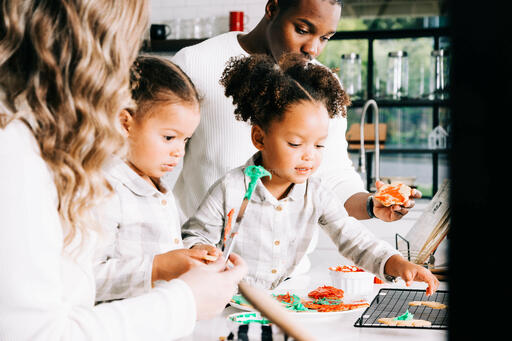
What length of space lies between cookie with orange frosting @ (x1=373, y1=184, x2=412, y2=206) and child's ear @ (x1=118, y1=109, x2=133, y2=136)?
18.6 inches

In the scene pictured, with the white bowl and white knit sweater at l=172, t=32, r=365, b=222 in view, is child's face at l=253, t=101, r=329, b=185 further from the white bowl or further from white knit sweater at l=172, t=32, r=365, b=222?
the white bowl

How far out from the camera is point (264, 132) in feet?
3.45

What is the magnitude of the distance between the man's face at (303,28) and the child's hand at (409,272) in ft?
1.37

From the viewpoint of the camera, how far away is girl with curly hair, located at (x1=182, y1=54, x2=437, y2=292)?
1.03 meters

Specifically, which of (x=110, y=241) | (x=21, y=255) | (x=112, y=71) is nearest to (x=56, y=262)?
(x=21, y=255)

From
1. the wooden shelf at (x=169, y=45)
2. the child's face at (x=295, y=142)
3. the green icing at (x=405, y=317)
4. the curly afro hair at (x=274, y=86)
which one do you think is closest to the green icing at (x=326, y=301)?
the green icing at (x=405, y=317)

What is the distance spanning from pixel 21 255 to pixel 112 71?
233mm

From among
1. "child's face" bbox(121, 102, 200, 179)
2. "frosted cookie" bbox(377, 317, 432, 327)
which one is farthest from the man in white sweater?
"frosted cookie" bbox(377, 317, 432, 327)

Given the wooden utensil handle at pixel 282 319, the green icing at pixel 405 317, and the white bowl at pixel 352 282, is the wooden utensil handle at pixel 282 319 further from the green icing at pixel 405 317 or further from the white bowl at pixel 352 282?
the white bowl at pixel 352 282

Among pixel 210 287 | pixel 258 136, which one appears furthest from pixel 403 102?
pixel 210 287

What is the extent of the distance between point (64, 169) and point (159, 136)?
351 mm

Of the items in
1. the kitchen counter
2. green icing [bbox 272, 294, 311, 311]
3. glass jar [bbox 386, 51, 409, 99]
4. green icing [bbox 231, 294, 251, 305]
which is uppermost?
glass jar [bbox 386, 51, 409, 99]

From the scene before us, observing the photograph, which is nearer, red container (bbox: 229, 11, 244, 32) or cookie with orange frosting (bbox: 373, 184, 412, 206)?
cookie with orange frosting (bbox: 373, 184, 412, 206)

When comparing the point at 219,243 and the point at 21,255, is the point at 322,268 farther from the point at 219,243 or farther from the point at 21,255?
the point at 21,255
